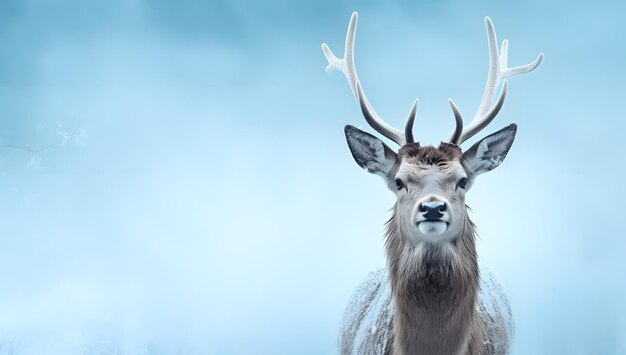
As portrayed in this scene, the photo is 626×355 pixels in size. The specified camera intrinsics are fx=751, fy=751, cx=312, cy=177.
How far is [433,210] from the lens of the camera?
6.25 m

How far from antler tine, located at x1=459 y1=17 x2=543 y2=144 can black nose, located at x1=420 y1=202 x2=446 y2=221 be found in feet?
5.52

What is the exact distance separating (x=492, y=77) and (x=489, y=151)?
1.85 metres

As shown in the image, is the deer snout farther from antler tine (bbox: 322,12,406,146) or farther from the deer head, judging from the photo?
antler tine (bbox: 322,12,406,146)

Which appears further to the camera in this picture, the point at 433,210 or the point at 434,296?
the point at 434,296

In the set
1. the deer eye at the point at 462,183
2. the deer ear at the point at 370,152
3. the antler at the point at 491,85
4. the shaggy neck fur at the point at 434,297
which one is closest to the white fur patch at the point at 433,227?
the shaggy neck fur at the point at 434,297

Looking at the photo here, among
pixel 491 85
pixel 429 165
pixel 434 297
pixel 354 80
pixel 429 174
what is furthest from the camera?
pixel 354 80

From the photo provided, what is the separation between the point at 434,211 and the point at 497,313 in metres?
2.65

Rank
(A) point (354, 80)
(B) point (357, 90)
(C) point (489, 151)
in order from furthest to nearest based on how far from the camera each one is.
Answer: (A) point (354, 80) < (B) point (357, 90) < (C) point (489, 151)

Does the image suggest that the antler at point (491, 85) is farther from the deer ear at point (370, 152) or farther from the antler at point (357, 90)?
the deer ear at point (370, 152)

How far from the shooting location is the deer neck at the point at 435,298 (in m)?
6.41

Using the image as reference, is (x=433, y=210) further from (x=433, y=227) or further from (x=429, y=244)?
(x=429, y=244)

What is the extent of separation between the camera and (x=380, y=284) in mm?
8562

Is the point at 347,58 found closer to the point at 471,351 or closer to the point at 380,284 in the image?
the point at 380,284

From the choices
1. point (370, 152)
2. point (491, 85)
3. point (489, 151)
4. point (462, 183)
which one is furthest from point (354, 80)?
point (462, 183)
